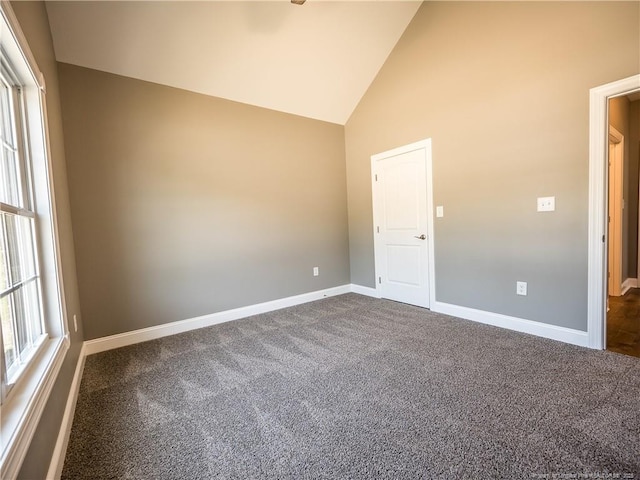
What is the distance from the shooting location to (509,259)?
285 cm

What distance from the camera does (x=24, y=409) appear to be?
1029 mm

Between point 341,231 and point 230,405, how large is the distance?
3072 mm

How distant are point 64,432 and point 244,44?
341 centimetres

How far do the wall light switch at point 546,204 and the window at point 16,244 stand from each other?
3540 mm

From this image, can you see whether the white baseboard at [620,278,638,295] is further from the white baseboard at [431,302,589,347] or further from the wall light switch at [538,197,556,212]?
the wall light switch at [538,197,556,212]

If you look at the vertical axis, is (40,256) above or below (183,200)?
below

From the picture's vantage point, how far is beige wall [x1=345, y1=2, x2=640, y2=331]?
235 centimetres

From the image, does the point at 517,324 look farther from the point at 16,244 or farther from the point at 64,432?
the point at 16,244

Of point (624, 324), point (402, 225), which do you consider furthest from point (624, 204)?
point (402, 225)

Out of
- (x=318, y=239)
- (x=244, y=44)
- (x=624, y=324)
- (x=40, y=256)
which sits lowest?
(x=624, y=324)

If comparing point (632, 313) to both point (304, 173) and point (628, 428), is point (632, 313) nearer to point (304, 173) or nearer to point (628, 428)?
point (628, 428)

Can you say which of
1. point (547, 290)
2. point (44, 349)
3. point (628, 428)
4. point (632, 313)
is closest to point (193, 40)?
point (44, 349)

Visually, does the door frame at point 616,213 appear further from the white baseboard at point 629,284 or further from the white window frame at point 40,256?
the white window frame at point 40,256

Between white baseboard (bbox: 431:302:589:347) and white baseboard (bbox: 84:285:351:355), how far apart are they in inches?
67.2
